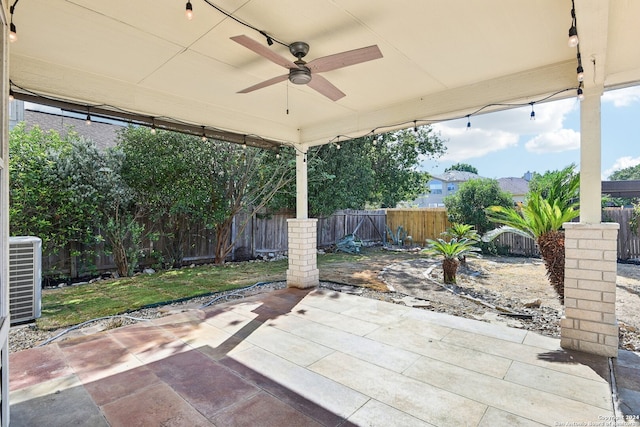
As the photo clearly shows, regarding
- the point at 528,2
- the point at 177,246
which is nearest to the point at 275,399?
the point at 528,2

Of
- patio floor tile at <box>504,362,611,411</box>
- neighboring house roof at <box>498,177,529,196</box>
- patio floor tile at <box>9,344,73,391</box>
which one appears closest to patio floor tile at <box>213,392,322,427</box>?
patio floor tile at <box>9,344,73,391</box>

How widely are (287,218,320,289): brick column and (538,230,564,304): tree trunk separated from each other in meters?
3.49

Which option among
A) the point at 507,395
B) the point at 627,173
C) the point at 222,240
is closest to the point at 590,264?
the point at 507,395

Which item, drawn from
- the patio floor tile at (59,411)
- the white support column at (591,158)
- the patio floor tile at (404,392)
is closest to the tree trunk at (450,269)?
the white support column at (591,158)

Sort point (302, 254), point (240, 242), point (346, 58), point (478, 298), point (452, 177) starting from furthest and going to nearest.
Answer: point (452, 177), point (240, 242), point (302, 254), point (478, 298), point (346, 58)

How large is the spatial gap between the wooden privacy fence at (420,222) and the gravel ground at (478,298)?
3564mm

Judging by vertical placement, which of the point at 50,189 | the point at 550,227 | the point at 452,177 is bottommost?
the point at 550,227

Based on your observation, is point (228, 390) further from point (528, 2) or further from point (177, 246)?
point (177, 246)

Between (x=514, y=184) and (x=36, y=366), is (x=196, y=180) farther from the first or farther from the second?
(x=514, y=184)

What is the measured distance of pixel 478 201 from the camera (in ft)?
33.2

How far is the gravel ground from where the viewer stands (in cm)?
361

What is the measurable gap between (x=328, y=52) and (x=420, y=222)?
10110 mm

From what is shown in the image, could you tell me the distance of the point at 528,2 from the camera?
220 cm

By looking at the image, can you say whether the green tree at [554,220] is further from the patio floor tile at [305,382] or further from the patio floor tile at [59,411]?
the patio floor tile at [59,411]
